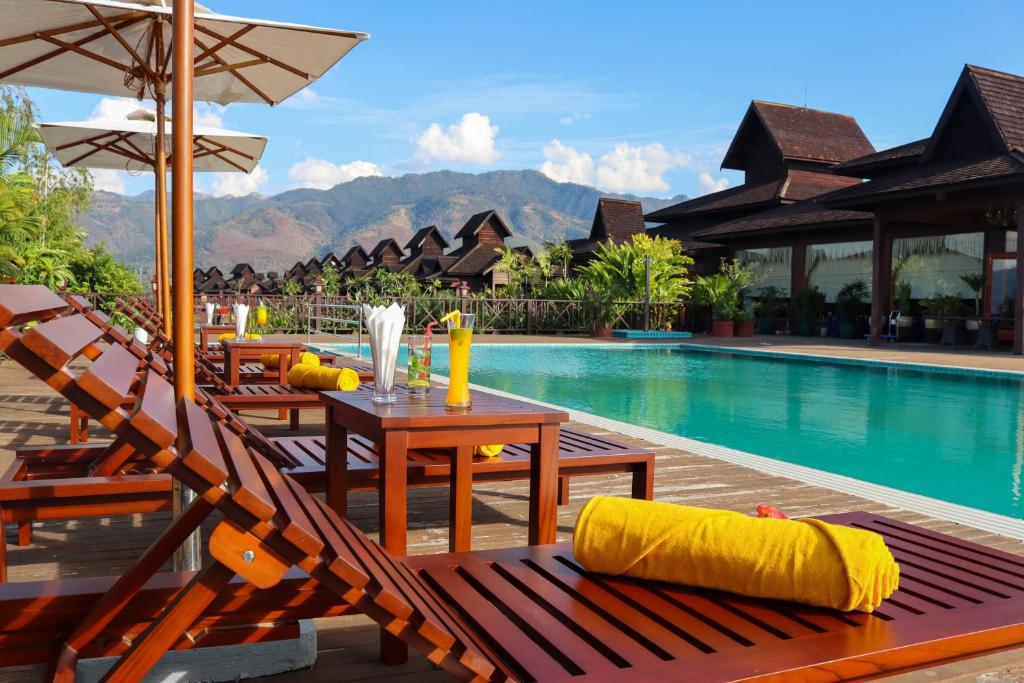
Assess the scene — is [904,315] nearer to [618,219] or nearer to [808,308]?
[808,308]

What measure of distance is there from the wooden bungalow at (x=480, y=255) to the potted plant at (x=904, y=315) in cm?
1597

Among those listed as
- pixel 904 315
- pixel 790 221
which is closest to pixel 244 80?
pixel 904 315

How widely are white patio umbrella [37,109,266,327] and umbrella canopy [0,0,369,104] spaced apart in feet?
3.33

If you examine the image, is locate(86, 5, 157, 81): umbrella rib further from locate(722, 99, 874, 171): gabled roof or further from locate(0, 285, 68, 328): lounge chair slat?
locate(722, 99, 874, 171): gabled roof

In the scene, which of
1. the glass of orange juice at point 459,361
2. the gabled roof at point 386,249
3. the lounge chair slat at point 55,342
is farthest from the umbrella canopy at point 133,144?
the gabled roof at point 386,249

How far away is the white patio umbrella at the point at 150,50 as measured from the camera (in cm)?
470

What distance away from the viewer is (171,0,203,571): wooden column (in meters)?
1.93

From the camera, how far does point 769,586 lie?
5.77 ft

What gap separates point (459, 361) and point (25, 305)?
1.53 m

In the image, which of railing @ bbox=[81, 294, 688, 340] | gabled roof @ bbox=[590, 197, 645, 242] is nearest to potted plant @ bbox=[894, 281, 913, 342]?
railing @ bbox=[81, 294, 688, 340]

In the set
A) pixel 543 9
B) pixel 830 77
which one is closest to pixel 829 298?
pixel 543 9

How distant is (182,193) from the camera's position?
2002 millimetres

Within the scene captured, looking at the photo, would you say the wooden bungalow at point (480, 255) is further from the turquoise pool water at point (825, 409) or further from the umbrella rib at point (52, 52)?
the umbrella rib at point (52, 52)

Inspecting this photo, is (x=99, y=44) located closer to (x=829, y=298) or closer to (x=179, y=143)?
(x=179, y=143)
